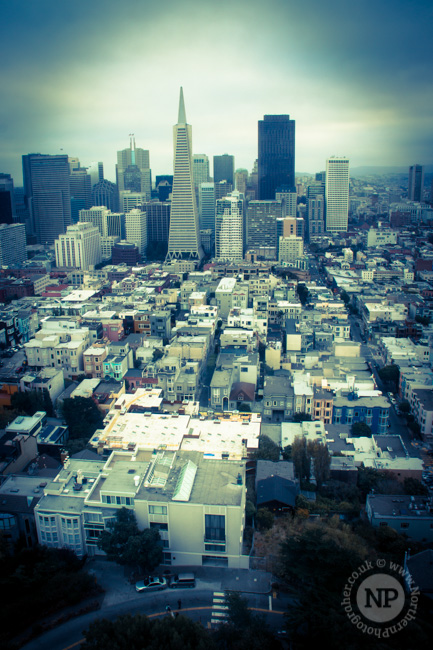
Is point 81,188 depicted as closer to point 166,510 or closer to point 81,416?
point 81,416

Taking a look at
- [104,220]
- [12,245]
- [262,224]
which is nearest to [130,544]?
[12,245]

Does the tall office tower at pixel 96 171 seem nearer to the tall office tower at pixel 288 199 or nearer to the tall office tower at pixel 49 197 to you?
the tall office tower at pixel 49 197

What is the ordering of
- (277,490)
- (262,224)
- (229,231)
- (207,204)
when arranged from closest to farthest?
(277,490) → (229,231) → (262,224) → (207,204)

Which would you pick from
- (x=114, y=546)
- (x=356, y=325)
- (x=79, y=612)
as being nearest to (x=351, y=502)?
(x=114, y=546)

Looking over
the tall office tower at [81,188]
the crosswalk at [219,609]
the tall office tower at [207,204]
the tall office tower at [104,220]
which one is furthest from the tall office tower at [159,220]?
the crosswalk at [219,609]

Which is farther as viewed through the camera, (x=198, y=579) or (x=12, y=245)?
(x=12, y=245)

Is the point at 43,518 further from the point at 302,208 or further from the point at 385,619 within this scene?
the point at 302,208
